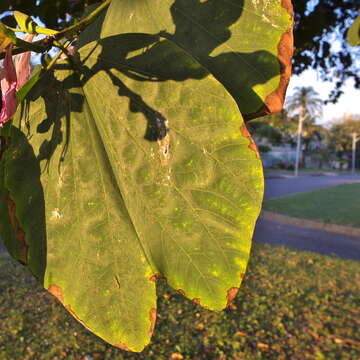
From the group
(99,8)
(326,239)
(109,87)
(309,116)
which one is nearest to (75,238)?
(109,87)

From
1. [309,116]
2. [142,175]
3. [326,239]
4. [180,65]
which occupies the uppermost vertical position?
[180,65]

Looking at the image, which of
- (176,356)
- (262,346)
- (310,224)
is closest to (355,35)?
(176,356)

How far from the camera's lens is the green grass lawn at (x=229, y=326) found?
3.10 m

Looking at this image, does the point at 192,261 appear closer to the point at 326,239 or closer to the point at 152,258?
the point at 152,258

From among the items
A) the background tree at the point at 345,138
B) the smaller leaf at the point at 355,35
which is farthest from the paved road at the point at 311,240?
the background tree at the point at 345,138

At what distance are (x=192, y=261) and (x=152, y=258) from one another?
5 centimetres

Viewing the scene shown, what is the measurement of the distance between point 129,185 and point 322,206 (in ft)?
43.0

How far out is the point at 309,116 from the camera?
36062mm

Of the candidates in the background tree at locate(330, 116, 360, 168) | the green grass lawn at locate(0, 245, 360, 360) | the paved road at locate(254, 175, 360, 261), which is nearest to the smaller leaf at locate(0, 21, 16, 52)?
the green grass lawn at locate(0, 245, 360, 360)

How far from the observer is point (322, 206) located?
41.8ft

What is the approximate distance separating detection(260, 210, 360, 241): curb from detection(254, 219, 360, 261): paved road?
0.33 metres

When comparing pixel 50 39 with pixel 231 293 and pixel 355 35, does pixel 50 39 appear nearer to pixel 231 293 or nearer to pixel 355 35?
pixel 231 293

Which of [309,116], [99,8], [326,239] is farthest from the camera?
[309,116]

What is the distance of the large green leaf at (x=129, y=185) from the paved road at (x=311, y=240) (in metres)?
6.32
